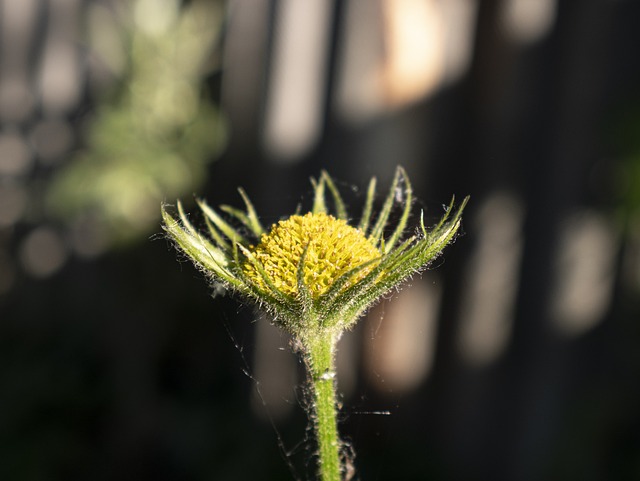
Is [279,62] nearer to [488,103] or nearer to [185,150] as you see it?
[185,150]

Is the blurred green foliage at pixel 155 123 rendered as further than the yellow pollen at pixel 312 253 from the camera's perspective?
Yes

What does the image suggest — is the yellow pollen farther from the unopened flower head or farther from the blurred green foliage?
the blurred green foliage

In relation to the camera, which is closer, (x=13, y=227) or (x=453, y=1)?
(x=453, y=1)

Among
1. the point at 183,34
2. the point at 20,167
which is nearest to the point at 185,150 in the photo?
the point at 183,34

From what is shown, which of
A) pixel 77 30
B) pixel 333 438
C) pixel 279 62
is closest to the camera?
pixel 333 438

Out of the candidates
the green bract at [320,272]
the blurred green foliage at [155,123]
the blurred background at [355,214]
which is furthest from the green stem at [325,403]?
the blurred green foliage at [155,123]

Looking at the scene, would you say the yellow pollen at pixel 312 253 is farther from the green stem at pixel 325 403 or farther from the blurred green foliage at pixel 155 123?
the blurred green foliage at pixel 155 123
